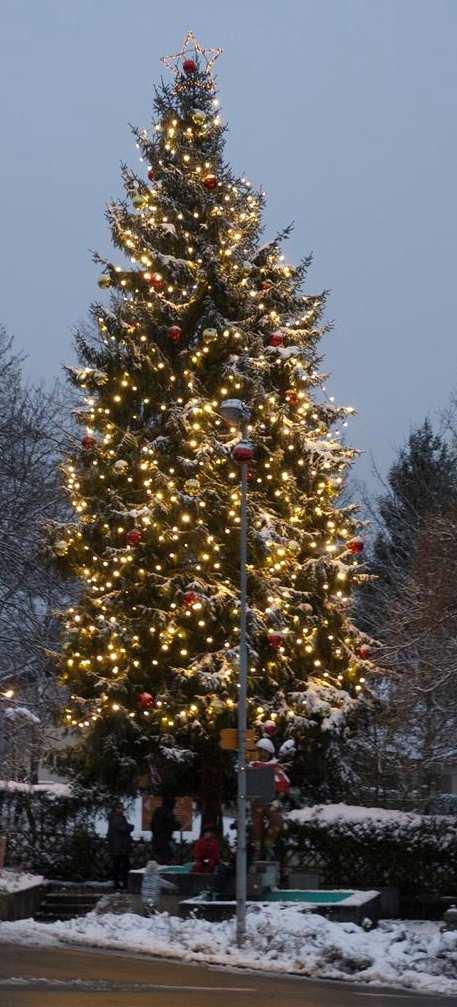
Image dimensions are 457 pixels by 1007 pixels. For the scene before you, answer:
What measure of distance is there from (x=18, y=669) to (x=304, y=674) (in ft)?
24.2

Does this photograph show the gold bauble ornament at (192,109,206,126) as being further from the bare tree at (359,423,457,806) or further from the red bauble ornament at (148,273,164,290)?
the bare tree at (359,423,457,806)

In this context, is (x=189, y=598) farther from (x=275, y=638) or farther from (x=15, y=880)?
(x=15, y=880)

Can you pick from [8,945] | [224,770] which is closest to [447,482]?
[224,770]

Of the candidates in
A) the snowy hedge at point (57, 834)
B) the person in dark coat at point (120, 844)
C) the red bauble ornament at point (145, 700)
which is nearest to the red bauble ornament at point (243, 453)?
the red bauble ornament at point (145, 700)

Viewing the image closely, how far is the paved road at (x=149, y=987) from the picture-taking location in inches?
568

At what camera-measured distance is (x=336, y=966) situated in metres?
18.8

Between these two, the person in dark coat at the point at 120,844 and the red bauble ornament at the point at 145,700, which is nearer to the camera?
the red bauble ornament at the point at 145,700

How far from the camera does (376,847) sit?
96.2 ft

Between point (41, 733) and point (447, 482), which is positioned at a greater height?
point (447, 482)

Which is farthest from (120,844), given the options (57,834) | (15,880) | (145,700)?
(57,834)

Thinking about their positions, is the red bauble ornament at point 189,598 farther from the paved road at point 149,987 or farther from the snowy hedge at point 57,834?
the paved road at point 149,987

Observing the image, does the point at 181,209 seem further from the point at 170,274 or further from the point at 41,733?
the point at 41,733

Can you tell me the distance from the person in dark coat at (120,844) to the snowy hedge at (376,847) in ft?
10.9

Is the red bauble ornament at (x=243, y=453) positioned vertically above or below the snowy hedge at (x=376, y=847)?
above
